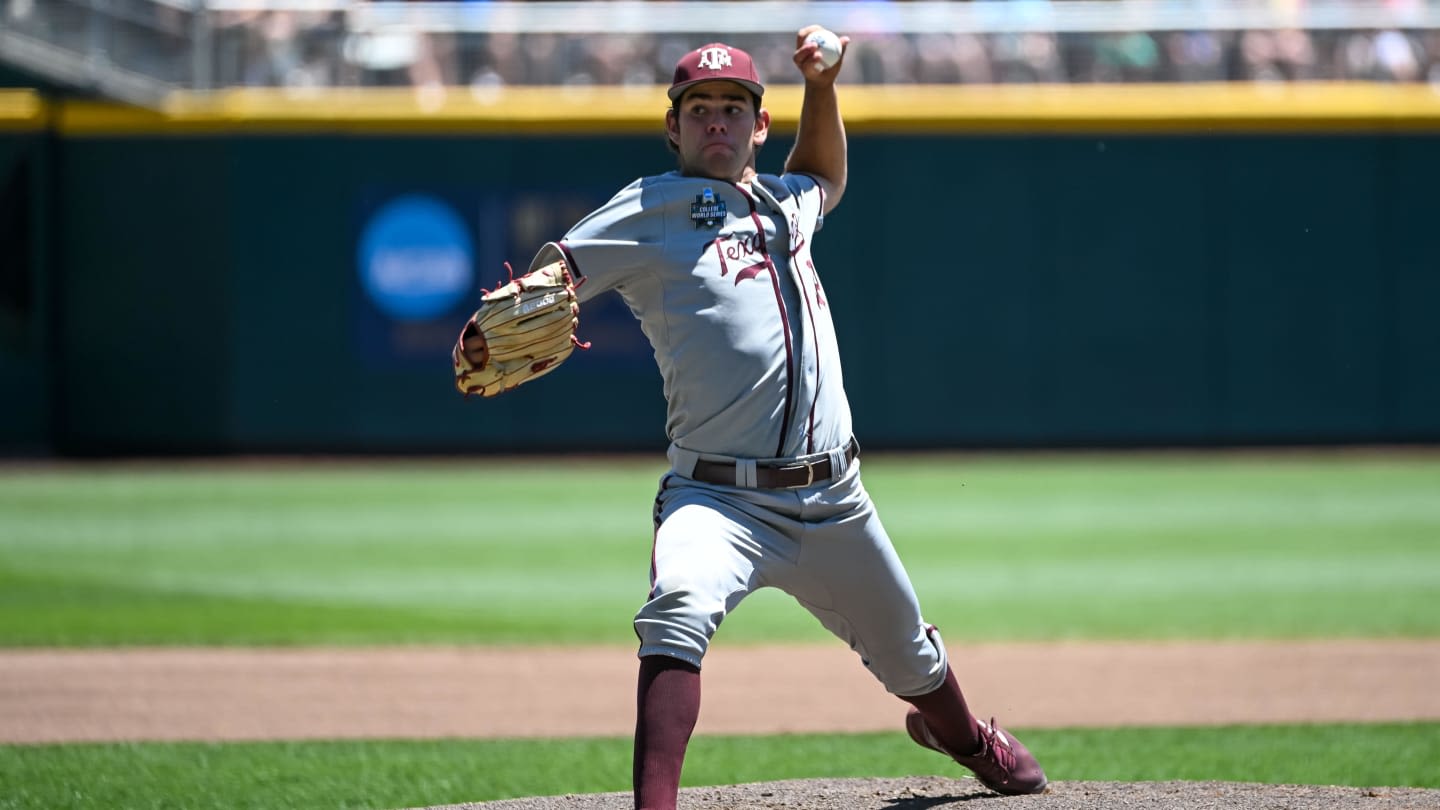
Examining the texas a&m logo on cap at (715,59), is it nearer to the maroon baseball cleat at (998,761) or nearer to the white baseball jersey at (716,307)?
the white baseball jersey at (716,307)

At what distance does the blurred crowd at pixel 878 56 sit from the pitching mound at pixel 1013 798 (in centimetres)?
1237

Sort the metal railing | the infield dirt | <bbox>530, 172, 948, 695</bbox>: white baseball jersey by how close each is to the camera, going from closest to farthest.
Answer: <bbox>530, 172, 948, 695</bbox>: white baseball jersey
the infield dirt
the metal railing

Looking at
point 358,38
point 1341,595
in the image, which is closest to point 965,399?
point 358,38

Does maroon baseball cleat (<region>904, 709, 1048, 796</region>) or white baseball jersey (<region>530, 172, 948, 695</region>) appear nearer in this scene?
white baseball jersey (<region>530, 172, 948, 695</region>)

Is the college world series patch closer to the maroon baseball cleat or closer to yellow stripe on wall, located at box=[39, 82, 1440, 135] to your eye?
the maroon baseball cleat

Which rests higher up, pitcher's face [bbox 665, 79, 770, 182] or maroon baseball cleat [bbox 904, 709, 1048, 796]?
pitcher's face [bbox 665, 79, 770, 182]

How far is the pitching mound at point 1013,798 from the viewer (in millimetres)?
4316

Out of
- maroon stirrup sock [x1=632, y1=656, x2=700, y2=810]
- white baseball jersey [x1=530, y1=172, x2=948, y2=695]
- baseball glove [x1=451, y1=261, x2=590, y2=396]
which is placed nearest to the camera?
maroon stirrup sock [x1=632, y1=656, x2=700, y2=810]

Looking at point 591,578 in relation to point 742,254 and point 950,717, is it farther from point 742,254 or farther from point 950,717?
point 742,254

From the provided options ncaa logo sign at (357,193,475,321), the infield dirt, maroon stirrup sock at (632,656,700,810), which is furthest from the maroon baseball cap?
ncaa logo sign at (357,193,475,321)

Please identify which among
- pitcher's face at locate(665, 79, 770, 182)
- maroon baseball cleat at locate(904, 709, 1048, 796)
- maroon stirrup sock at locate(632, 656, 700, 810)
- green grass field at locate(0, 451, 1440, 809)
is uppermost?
pitcher's face at locate(665, 79, 770, 182)

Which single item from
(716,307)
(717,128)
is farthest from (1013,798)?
(717,128)

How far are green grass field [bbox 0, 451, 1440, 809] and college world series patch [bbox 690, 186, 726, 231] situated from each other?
1962mm

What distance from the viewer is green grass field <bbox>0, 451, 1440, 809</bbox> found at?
17.7ft
